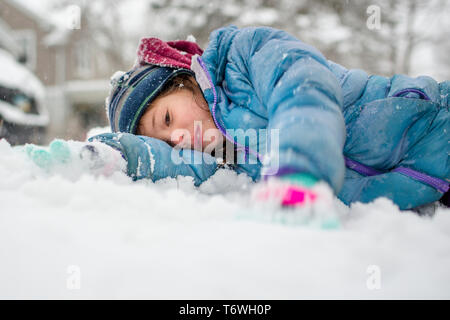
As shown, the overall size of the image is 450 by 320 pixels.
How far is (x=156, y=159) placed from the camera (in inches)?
43.6

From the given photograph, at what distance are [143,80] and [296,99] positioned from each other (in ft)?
2.66

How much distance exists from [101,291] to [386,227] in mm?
533

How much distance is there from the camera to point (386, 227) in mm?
639

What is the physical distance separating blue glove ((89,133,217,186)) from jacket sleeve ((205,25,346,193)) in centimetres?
31

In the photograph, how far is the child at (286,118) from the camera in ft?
2.14

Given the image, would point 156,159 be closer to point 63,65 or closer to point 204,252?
point 204,252

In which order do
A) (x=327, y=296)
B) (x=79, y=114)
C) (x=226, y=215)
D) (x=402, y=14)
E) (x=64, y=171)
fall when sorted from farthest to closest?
(x=79, y=114), (x=402, y=14), (x=64, y=171), (x=226, y=215), (x=327, y=296)

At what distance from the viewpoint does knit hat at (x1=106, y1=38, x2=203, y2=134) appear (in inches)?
52.3

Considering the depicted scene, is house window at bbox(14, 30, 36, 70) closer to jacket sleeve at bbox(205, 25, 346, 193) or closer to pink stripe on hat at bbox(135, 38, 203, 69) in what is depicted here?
pink stripe on hat at bbox(135, 38, 203, 69)

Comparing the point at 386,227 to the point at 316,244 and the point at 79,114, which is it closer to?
the point at 316,244

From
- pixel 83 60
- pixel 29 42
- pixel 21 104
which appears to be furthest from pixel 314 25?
pixel 29 42

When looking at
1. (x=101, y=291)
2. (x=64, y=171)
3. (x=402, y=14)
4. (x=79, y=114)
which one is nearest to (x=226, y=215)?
(x=101, y=291)

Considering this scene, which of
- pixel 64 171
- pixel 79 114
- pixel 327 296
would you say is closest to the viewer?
pixel 327 296

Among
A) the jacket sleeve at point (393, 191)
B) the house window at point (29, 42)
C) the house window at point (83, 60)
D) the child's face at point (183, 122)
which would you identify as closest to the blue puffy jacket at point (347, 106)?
the jacket sleeve at point (393, 191)
